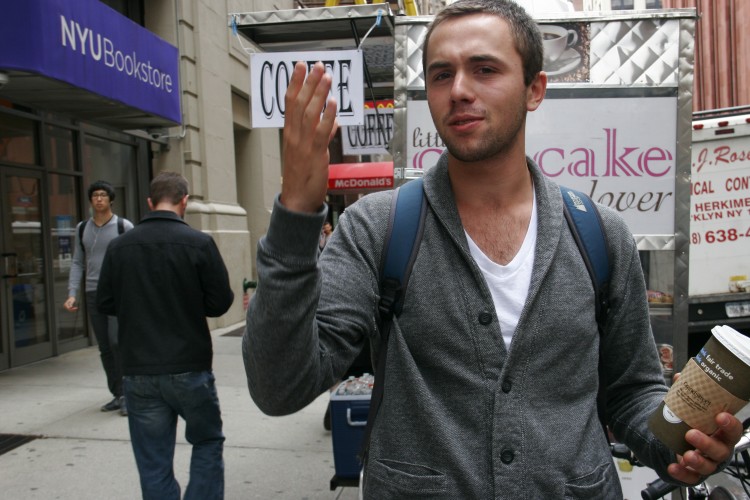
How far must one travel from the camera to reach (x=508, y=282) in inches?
62.9

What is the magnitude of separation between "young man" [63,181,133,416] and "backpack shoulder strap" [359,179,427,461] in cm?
479

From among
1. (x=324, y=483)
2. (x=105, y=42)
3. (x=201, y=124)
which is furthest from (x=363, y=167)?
(x=324, y=483)

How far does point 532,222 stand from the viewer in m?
1.71

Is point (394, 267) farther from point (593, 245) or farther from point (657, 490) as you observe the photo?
point (657, 490)

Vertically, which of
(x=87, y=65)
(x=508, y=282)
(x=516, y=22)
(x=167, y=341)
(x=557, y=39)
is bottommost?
(x=167, y=341)

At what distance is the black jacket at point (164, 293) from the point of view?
143 inches

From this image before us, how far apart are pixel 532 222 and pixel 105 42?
7268mm

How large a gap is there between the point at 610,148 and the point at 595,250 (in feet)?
7.66

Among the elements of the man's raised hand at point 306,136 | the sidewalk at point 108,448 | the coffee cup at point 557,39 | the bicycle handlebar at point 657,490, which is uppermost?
the coffee cup at point 557,39

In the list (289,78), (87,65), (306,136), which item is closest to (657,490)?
(306,136)

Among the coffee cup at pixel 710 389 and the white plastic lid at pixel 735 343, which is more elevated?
the white plastic lid at pixel 735 343

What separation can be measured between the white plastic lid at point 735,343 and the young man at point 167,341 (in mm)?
2833

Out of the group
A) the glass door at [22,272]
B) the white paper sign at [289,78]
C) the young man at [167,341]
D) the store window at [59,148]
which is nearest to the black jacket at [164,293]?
the young man at [167,341]

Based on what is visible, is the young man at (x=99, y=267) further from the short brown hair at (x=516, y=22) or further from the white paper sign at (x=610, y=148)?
the short brown hair at (x=516, y=22)
